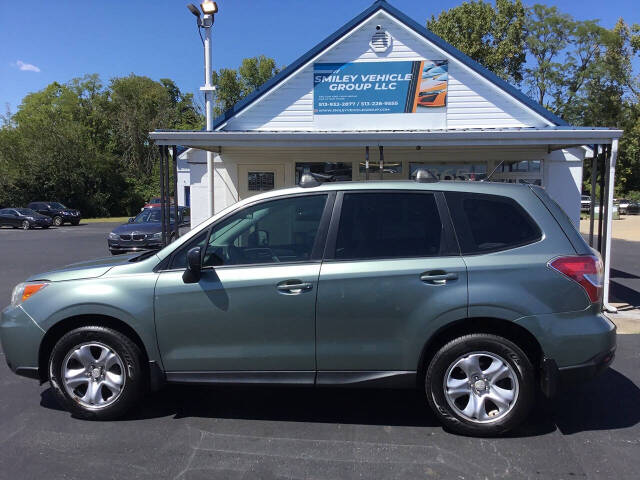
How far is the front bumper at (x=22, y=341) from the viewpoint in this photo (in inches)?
151

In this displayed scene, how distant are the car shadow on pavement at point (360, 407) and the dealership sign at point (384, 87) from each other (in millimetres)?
7214

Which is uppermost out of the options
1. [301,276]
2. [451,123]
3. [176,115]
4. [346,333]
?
[176,115]

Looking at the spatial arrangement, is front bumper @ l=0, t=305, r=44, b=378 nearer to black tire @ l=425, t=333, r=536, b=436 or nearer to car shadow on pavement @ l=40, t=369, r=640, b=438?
car shadow on pavement @ l=40, t=369, r=640, b=438

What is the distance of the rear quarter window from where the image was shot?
366cm

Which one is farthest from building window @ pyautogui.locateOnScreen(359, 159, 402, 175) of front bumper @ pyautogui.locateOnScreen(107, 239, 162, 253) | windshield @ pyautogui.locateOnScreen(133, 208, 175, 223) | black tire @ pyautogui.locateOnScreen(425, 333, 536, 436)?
black tire @ pyautogui.locateOnScreen(425, 333, 536, 436)

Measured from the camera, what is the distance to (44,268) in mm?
12172

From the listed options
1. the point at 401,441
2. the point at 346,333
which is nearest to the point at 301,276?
the point at 346,333

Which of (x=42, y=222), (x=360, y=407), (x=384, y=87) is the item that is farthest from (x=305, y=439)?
(x=42, y=222)

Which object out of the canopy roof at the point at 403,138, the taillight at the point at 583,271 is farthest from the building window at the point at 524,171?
the taillight at the point at 583,271

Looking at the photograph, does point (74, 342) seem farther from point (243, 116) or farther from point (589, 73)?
point (589, 73)

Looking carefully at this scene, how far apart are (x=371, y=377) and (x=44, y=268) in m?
11.0

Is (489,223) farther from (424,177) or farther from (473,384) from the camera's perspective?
(473,384)

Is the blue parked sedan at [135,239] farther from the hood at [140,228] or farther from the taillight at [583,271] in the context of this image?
the taillight at [583,271]

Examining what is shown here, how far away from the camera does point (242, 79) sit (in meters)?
49.7
